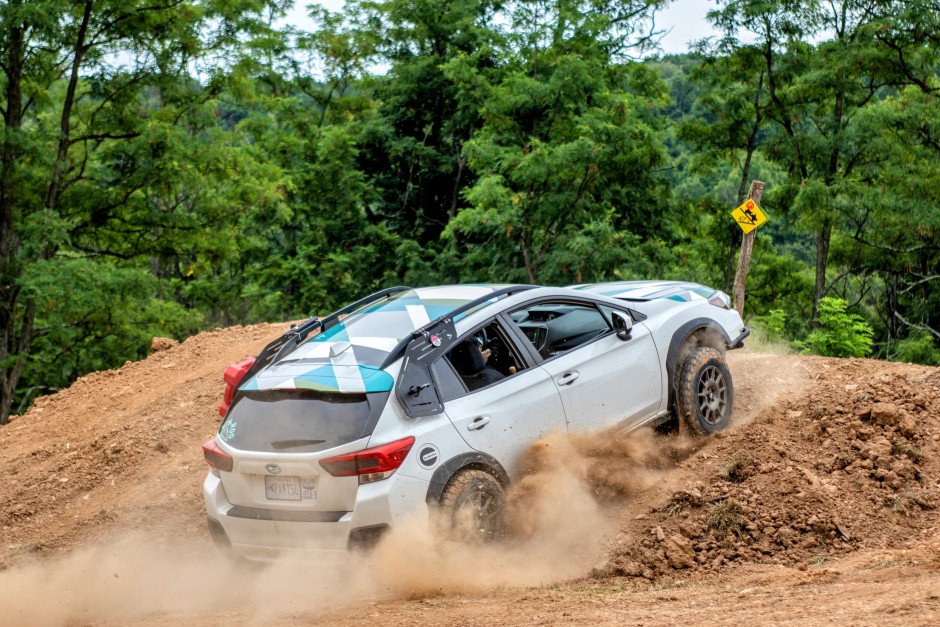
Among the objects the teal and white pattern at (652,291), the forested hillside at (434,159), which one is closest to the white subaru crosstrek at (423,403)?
the teal and white pattern at (652,291)

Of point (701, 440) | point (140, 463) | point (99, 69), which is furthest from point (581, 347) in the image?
point (99, 69)

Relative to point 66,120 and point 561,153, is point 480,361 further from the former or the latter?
point 66,120

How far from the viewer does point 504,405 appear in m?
6.88

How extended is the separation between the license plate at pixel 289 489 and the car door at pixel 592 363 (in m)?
1.98

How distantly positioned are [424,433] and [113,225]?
19403 millimetres

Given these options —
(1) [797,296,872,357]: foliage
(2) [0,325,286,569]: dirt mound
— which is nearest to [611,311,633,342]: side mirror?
(2) [0,325,286,569]: dirt mound

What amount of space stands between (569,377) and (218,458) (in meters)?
2.56

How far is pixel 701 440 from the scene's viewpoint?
8258 mm

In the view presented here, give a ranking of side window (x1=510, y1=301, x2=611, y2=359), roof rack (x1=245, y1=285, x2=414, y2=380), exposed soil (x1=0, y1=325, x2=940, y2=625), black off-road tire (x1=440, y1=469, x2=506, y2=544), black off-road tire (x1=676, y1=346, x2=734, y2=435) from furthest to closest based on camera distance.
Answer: black off-road tire (x1=676, y1=346, x2=734, y2=435)
side window (x1=510, y1=301, x2=611, y2=359)
roof rack (x1=245, y1=285, x2=414, y2=380)
black off-road tire (x1=440, y1=469, x2=506, y2=544)
exposed soil (x1=0, y1=325, x2=940, y2=625)

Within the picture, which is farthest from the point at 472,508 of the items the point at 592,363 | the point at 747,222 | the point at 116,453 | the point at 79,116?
the point at 79,116

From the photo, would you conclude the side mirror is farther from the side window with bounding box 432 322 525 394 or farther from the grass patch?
the grass patch

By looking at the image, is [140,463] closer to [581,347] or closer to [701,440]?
[581,347]

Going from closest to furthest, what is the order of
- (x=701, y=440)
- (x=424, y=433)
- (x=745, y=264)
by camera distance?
(x=424, y=433)
(x=701, y=440)
(x=745, y=264)

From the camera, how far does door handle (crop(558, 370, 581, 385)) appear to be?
728 cm
